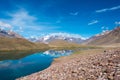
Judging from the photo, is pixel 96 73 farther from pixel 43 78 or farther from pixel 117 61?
pixel 43 78

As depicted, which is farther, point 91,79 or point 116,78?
point 91,79

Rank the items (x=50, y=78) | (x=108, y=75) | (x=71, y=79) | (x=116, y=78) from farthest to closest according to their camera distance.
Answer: (x=50, y=78), (x=71, y=79), (x=108, y=75), (x=116, y=78)

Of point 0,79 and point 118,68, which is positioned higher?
point 118,68

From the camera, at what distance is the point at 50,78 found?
34.3 meters

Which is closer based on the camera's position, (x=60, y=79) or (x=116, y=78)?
(x=116, y=78)

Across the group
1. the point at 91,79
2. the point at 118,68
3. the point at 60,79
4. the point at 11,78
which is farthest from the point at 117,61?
the point at 11,78

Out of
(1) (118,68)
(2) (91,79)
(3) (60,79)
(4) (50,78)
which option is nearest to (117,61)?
(1) (118,68)

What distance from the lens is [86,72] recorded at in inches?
1178

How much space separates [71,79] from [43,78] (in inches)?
298

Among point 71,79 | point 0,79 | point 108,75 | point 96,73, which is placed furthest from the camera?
point 0,79

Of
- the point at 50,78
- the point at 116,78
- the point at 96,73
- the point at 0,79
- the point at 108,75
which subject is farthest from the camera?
the point at 0,79

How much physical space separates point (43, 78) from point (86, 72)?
9.08 m

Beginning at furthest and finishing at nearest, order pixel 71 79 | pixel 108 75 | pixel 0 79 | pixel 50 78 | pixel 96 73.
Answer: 1. pixel 0 79
2. pixel 50 78
3. pixel 71 79
4. pixel 96 73
5. pixel 108 75

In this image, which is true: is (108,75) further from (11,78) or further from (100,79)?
(11,78)
